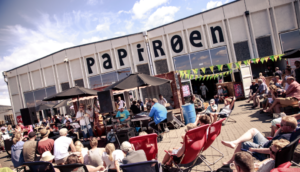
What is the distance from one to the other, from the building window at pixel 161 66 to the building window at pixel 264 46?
24.2 ft

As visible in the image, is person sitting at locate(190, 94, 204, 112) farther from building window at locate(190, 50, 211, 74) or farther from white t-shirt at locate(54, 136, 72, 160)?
white t-shirt at locate(54, 136, 72, 160)

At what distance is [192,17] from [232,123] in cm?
1080

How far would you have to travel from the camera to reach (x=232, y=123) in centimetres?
686

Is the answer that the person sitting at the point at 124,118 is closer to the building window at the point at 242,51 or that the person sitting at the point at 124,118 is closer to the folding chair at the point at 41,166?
the folding chair at the point at 41,166

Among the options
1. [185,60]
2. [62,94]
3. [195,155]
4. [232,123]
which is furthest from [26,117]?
[185,60]

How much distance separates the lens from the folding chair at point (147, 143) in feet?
12.1

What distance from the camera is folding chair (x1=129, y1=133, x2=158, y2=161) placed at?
3.68 meters

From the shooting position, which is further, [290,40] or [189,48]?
[189,48]

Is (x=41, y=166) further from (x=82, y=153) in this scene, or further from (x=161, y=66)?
(x=161, y=66)

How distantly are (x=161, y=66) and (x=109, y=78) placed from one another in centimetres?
507

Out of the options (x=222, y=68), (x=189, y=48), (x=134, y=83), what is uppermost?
(x=189, y=48)

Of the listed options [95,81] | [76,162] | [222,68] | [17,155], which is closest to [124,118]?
[17,155]

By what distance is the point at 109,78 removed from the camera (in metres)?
17.1

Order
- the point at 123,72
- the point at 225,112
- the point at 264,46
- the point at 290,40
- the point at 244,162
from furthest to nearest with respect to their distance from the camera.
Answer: the point at 123,72
the point at 264,46
the point at 290,40
the point at 225,112
the point at 244,162
